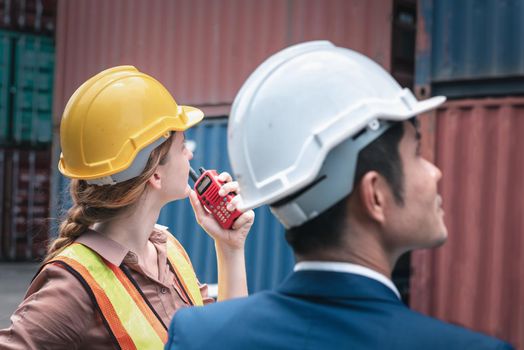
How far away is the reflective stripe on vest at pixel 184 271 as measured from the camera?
88.2 inches

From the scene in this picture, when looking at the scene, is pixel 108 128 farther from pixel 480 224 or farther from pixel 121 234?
pixel 480 224

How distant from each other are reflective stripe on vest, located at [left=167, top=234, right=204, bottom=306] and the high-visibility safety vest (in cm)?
23

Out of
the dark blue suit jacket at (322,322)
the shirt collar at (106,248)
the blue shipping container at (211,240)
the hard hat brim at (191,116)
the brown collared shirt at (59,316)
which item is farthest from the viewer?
the blue shipping container at (211,240)

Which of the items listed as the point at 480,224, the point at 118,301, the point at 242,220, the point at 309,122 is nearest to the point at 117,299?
→ the point at 118,301

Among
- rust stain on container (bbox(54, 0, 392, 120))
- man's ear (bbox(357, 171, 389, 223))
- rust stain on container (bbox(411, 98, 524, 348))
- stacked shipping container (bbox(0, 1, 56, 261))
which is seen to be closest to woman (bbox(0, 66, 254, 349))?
man's ear (bbox(357, 171, 389, 223))

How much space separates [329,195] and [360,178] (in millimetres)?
53

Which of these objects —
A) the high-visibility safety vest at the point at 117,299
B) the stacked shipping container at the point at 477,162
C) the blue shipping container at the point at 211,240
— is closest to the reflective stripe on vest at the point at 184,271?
the high-visibility safety vest at the point at 117,299

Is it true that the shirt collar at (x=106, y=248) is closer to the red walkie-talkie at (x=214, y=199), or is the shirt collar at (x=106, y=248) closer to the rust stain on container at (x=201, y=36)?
the red walkie-talkie at (x=214, y=199)

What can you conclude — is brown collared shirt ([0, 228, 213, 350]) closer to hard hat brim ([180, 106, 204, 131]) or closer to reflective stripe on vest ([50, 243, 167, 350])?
reflective stripe on vest ([50, 243, 167, 350])

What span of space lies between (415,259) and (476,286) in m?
0.47

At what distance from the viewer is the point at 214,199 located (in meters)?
2.27

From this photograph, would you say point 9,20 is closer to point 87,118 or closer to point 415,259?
point 415,259

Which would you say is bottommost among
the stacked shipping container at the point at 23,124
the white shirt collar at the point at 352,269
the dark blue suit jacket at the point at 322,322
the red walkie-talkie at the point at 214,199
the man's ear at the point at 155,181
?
the stacked shipping container at the point at 23,124

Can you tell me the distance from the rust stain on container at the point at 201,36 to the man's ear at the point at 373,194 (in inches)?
191
